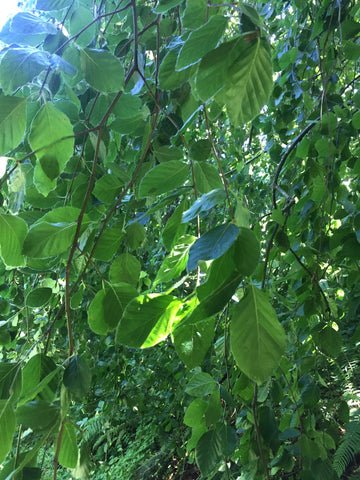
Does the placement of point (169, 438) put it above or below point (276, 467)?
below

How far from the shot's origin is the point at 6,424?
0.28 metres

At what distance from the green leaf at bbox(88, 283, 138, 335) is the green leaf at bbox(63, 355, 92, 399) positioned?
0.05 metres

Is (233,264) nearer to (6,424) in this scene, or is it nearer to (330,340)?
(6,424)

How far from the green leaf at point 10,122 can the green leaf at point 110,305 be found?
16 cm

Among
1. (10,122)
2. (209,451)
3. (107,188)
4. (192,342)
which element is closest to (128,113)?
(107,188)

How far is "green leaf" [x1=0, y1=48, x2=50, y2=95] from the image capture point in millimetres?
284

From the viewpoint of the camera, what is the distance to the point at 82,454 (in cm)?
37

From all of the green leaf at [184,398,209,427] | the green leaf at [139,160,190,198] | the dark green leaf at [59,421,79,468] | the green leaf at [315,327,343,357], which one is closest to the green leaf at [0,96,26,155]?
the green leaf at [139,160,190,198]

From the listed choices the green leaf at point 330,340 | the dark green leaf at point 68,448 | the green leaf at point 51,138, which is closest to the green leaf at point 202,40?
the green leaf at point 51,138

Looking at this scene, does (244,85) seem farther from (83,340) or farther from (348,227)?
(83,340)

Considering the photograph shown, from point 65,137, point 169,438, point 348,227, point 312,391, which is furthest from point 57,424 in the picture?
point 169,438

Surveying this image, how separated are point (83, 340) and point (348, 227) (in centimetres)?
123

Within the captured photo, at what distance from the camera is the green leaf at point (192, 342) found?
293mm

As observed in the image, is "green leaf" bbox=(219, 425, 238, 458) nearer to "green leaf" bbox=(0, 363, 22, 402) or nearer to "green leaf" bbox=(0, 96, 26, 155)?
"green leaf" bbox=(0, 363, 22, 402)
